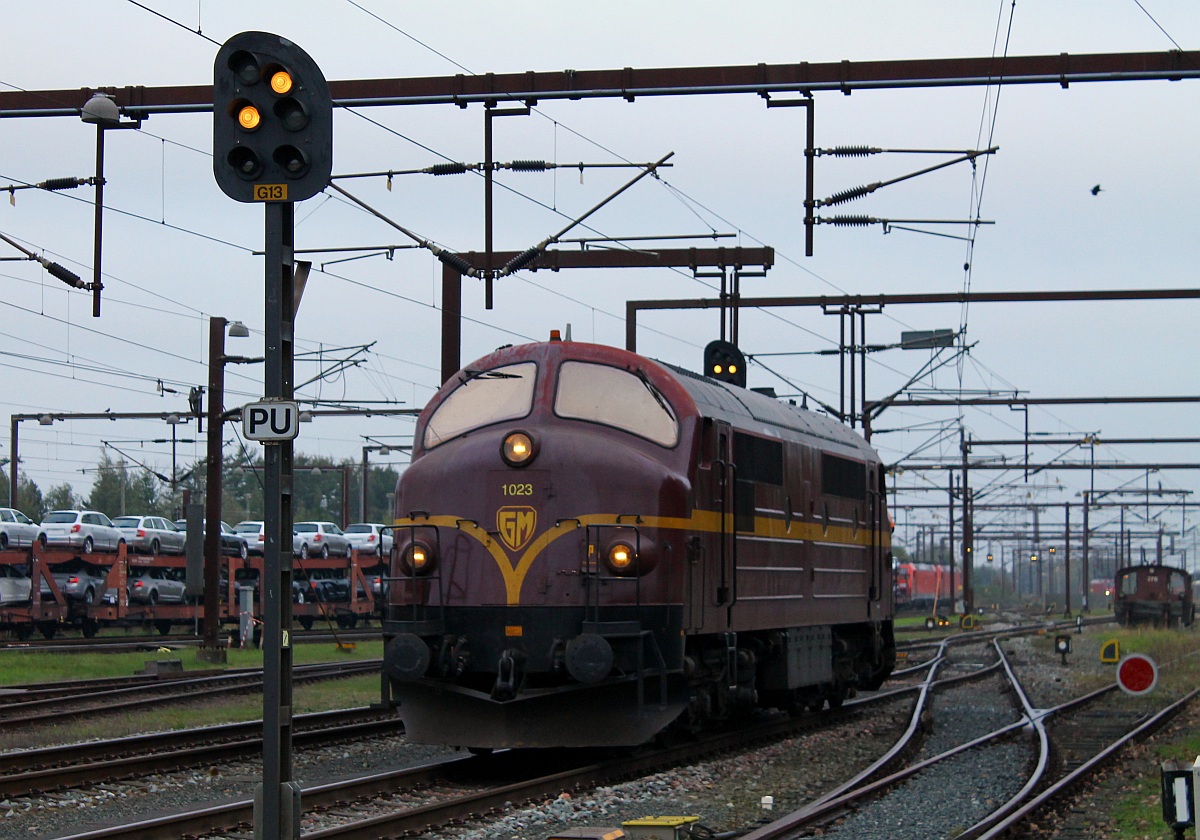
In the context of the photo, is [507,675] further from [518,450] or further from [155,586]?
[155,586]

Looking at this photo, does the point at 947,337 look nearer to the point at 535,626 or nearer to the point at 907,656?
the point at 907,656

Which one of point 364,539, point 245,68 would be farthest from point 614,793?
point 364,539

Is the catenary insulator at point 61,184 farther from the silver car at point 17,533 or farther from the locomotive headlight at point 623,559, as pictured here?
the silver car at point 17,533

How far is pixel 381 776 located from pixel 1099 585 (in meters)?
159

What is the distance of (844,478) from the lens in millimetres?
21844

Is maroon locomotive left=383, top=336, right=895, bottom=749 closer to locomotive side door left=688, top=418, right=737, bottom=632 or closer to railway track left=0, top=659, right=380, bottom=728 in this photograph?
locomotive side door left=688, top=418, right=737, bottom=632

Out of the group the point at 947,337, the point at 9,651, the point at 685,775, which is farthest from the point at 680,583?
the point at 9,651

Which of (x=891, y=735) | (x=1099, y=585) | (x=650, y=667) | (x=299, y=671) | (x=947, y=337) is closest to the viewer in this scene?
(x=650, y=667)

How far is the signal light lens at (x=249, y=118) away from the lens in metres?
9.68

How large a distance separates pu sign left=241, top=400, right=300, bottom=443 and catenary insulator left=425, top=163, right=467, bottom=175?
1074 centimetres

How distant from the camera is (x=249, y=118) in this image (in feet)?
31.8

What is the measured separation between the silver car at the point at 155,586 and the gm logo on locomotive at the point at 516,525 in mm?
33789

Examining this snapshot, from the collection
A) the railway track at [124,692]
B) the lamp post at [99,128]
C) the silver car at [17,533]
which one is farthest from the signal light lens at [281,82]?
the silver car at [17,533]

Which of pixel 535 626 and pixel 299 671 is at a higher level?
pixel 535 626
